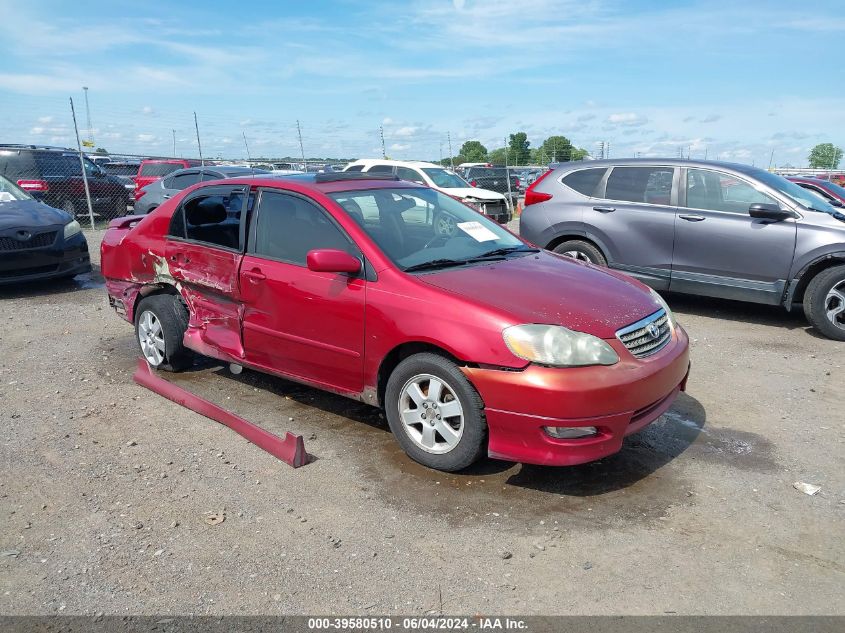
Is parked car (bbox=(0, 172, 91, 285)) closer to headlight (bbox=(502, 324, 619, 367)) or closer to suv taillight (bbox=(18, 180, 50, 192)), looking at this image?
suv taillight (bbox=(18, 180, 50, 192))

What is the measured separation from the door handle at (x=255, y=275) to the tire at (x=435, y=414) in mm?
1265

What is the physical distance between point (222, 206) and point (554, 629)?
378 cm

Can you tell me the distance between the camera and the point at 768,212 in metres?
7.07

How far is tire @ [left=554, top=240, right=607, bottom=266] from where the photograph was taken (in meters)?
8.21

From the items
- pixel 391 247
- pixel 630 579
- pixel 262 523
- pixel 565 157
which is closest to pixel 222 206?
pixel 391 247

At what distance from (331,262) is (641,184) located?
5.17m

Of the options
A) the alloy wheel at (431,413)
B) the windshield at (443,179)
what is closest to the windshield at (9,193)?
the alloy wheel at (431,413)

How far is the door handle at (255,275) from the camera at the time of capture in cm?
468

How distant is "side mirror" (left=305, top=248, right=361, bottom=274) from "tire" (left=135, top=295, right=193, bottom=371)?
1918 mm

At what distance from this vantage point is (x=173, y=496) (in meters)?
3.77

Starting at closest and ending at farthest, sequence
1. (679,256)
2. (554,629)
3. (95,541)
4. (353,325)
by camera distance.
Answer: (554,629) < (95,541) < (353,325) < (679,256)

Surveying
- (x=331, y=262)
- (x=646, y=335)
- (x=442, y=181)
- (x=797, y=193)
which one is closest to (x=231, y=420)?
(x=331, y=262)

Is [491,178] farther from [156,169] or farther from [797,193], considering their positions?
[797,193]

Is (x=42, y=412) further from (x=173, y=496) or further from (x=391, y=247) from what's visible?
(x=391, y=247)
